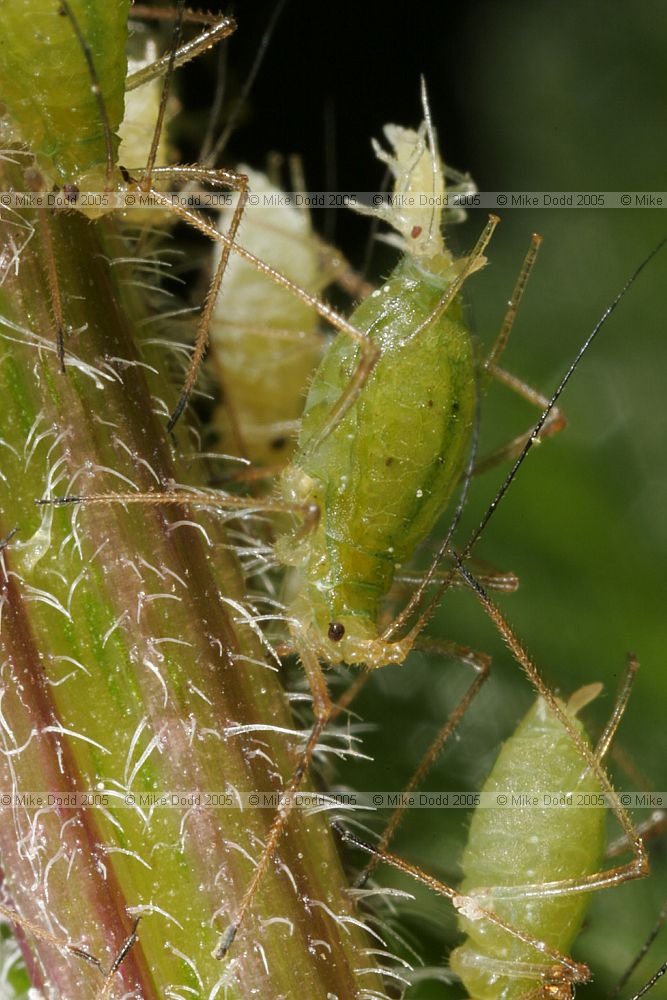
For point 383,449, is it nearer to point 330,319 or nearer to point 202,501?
point 330,319

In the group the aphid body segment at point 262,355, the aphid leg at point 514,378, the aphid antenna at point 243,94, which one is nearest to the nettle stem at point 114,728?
the aphid leg at point 514,378

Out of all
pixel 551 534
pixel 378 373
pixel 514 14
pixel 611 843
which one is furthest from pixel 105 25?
pixel 514 14

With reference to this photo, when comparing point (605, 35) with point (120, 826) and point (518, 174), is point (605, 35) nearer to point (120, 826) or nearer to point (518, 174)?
point (518, 174)

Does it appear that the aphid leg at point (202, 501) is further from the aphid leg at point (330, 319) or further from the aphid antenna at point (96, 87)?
the aphid antenna at point (96, 87)

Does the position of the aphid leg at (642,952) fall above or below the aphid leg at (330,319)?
below

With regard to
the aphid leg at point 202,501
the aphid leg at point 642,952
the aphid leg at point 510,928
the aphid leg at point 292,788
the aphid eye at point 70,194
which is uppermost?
the aphid eye at point 70,194

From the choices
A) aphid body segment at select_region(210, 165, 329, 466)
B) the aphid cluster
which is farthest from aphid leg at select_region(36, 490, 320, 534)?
aphid body segment at select_region(210, 165, 329, 466)

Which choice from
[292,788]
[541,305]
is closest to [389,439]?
[292,788]
